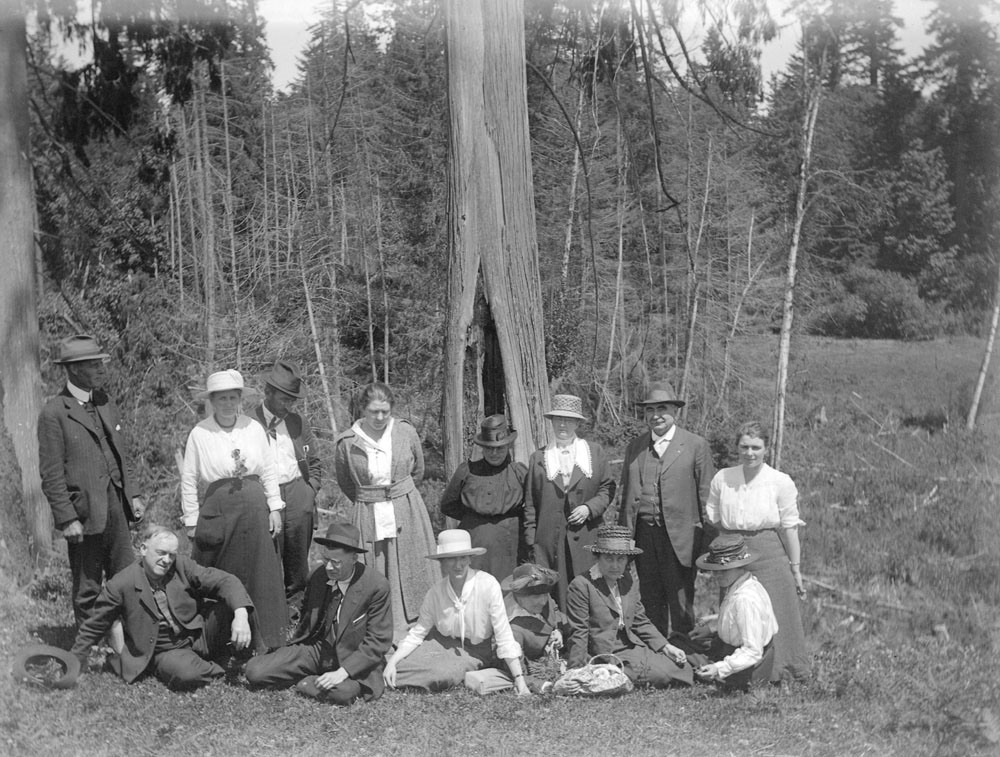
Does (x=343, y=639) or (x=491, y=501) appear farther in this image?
(x=491, y=501)

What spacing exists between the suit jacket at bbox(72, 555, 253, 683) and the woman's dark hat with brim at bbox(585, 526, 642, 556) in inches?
80.6

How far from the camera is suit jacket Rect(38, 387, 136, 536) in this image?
572 cm

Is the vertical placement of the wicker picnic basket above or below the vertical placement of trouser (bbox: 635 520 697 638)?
below

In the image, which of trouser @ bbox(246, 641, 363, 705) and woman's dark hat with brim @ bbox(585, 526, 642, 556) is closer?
trouser @ bbox(246, 641, 363, 705)

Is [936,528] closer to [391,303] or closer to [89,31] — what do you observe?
[89,31]

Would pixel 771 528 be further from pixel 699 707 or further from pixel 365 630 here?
pixel 365 630

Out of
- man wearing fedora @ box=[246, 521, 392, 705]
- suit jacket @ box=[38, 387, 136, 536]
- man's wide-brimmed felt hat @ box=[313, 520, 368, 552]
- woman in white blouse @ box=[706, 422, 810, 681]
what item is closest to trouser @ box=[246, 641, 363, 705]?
man wearing fedora @ box=[246, 521, 392, 705]

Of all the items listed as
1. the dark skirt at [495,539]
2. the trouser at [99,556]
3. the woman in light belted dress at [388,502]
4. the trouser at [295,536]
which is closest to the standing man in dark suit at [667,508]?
the dark skirt at [495,539]

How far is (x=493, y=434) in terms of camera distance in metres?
6.43

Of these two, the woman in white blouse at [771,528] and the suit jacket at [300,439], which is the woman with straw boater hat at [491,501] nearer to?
the suit jacket at [300,439]

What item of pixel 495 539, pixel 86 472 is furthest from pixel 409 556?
pixel 86 472

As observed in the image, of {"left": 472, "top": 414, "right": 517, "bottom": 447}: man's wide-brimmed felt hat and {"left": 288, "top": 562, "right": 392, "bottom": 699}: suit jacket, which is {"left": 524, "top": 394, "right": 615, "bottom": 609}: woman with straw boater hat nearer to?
{"left": 472, "top": 414, "right": 517, "bottom": 447}: man's wide-brimmed felt hat

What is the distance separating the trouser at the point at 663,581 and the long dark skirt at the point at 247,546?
2.30 metres

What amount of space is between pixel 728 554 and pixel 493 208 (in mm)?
2926
